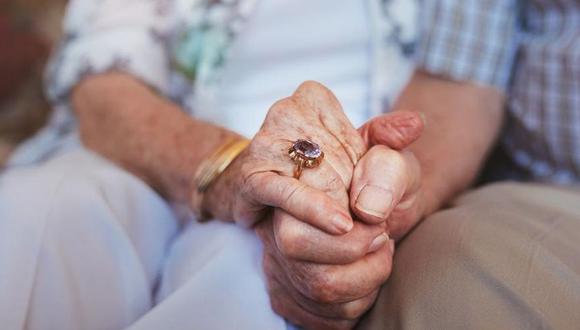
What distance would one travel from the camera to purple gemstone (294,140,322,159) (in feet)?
1.66

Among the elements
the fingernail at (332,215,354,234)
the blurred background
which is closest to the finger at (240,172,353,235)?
the fingernail at (332,215,354,234)

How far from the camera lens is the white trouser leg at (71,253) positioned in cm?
60

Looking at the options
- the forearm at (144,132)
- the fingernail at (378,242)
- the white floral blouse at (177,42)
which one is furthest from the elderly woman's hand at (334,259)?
the white floral blouse at (177,42)

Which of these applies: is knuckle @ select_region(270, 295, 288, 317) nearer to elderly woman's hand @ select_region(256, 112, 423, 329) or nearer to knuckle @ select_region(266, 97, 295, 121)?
elderly woman's hand @ select_region(256, 112, 423, 329)

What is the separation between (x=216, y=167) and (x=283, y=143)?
0.14 metres

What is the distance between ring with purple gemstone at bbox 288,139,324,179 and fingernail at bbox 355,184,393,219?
0.05 m

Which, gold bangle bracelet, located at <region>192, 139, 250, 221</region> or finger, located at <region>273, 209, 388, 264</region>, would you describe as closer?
finger, located at <region>273, 209, 388, 264</region>

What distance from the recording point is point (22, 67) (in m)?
1.27

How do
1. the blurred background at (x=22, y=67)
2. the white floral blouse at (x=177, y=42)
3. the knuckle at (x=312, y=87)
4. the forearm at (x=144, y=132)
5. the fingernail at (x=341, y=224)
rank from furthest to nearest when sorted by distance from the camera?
the blurred background at (x=22, y=67) < the white floral blouse at (x=177, y=42) < the forearm at (x=144, y=132) < the knuckle at (x=312, y=87) < the fingernail at (x=341, y=224)

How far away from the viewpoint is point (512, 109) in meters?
0.83

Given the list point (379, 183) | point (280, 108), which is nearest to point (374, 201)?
point (379, 183)

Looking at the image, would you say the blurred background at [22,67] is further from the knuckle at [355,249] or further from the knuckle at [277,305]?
the knuckle at [355,249]

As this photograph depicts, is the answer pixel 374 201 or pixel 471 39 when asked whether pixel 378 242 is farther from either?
pixel 471 39

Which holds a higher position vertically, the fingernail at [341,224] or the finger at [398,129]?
the finger at [398,129]
